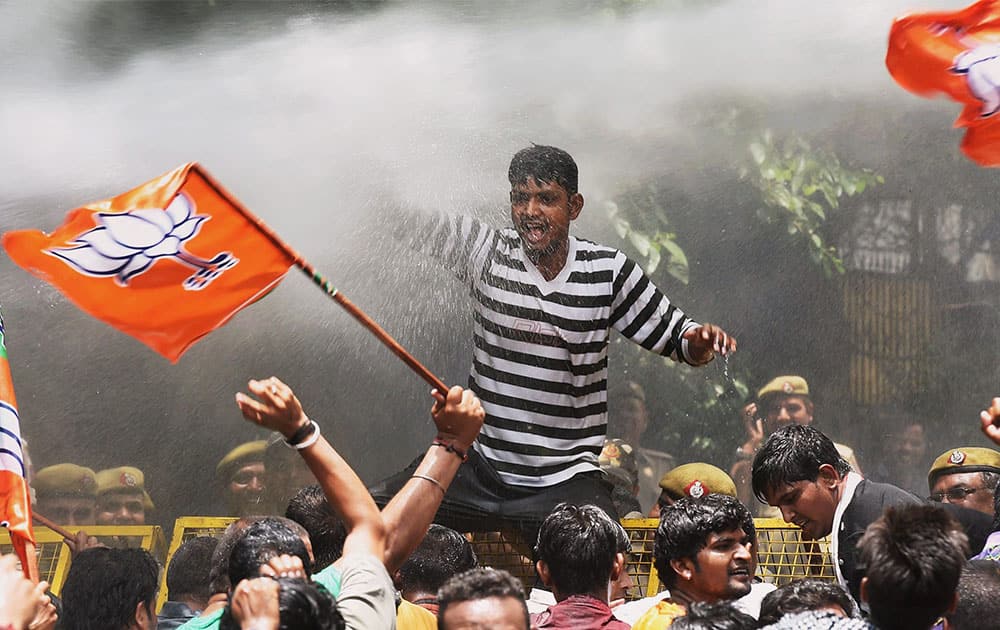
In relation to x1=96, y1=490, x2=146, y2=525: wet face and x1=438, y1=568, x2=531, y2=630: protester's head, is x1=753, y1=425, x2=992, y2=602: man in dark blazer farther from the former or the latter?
x1=96, y1=490, x2=146, y2=525: wet face

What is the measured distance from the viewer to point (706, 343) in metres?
4.97

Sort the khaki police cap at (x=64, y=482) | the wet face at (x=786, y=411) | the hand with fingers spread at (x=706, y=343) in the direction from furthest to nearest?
1. the wet face at (x=786, y=411)
2. the khaki police cap at (x=64, y=482)
3. the hand with fingers spread at (x=706, y=343)

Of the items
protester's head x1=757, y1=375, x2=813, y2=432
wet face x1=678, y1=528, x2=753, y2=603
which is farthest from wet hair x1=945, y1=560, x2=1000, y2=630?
protester's head x1=757, y1=375, x2=813, y2=432

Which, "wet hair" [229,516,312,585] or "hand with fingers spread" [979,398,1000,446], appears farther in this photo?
"hand with fingers spread" [979,398,1000,446]

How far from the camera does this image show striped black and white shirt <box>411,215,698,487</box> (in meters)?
5.14

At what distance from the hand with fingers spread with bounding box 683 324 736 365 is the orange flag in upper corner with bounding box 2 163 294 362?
5.63 feet

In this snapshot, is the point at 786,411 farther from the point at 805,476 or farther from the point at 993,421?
the point at 993,421

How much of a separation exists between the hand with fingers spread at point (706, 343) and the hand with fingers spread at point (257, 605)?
99.2 inches

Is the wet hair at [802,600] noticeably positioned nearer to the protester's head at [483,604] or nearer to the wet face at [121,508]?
the protester's head at [483,604]

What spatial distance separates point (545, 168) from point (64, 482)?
8.31 ft

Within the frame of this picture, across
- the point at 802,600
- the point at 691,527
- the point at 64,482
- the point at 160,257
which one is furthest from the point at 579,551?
the point at 64,482

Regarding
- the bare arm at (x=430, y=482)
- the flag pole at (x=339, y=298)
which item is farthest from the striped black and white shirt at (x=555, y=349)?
the bare arm at (x=430, y=482)

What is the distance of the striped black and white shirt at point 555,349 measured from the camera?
16.9 ft

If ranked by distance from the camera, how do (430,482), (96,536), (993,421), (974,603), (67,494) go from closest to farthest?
(974,603), (430,482), (993,421), (96,536), (67,494)
